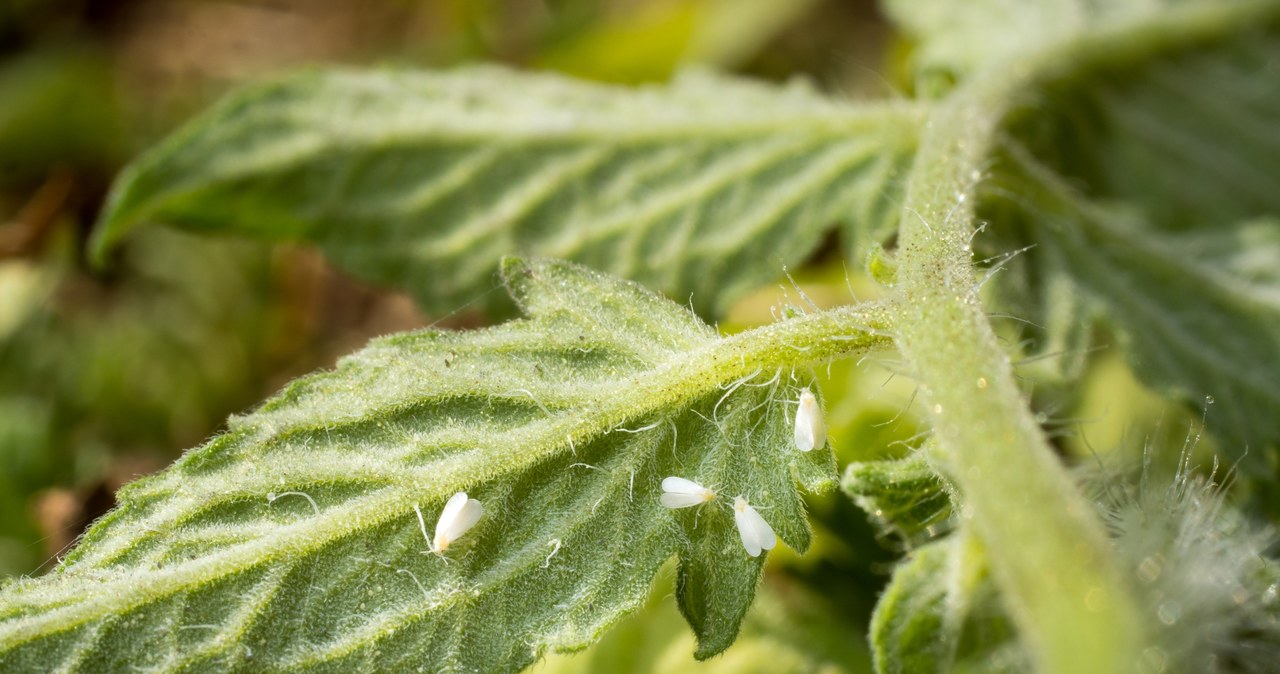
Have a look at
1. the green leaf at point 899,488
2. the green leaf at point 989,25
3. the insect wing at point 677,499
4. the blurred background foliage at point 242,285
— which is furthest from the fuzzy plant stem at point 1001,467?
the green leaf at point 989,25

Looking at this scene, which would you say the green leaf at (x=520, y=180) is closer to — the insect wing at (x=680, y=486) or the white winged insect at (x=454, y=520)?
the insect wing at (x=680, y=486)

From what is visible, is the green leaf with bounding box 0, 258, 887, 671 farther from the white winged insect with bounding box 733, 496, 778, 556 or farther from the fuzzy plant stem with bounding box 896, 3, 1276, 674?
the fuzzy plant stem with bounding box 896, 3, 1276, 674

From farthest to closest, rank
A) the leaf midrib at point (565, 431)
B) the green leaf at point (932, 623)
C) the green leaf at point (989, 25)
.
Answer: the green leaf at point (989, 25) < the green leaf at point (932, 623) < the leaf midrib at point (565, 431)

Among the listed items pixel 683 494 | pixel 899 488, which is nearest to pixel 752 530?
pixel 683 494

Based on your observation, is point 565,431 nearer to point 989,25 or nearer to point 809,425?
point 809,425

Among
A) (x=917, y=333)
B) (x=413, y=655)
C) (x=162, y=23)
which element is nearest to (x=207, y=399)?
(x=162, y=23)
